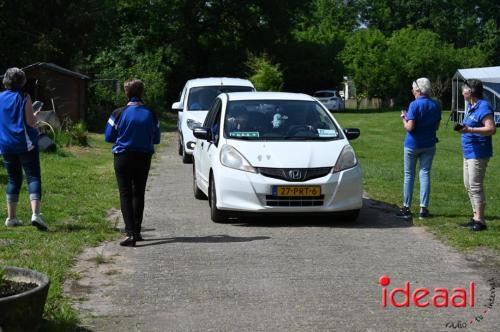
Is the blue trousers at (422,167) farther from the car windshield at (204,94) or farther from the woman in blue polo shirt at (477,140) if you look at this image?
the car windshield at (204,94)

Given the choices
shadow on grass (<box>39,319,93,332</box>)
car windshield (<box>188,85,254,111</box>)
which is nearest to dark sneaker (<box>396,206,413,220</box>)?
shadow on grass (<box>39,319,93,332</box>)

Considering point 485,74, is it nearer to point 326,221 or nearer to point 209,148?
point 209,148

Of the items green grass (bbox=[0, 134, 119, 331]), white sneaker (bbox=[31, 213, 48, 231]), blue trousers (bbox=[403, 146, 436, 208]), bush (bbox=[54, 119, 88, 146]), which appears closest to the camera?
green grass (bbox=[0, 134, 119, 331])

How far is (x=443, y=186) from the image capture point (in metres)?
15.1

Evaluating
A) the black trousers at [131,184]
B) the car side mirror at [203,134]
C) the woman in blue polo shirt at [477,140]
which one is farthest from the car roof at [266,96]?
the black trousers at [131,184]

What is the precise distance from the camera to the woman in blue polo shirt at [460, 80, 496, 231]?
31.7 feet

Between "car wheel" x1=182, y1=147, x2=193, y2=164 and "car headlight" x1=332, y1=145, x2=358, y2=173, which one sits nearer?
"car headlight" x1=332, y1=145, x2=358, y2=173

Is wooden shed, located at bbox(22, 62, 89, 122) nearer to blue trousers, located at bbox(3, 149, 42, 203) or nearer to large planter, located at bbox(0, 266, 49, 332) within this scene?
blue trousers, located at bbox(3, 149, 42, 203)

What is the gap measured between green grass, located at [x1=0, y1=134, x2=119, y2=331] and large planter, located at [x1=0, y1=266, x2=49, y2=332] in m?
0.34

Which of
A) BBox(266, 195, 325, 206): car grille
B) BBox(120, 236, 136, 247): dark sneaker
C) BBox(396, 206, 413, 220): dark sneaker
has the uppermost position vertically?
BBox(266, 195, 325, 206): car grille

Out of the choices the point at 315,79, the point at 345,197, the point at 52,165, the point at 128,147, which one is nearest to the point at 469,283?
the point at 345,197

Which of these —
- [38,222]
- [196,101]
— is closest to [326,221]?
[38,222]

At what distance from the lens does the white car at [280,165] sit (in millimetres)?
10133

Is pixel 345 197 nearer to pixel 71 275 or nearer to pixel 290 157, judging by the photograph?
pixel 290 157
